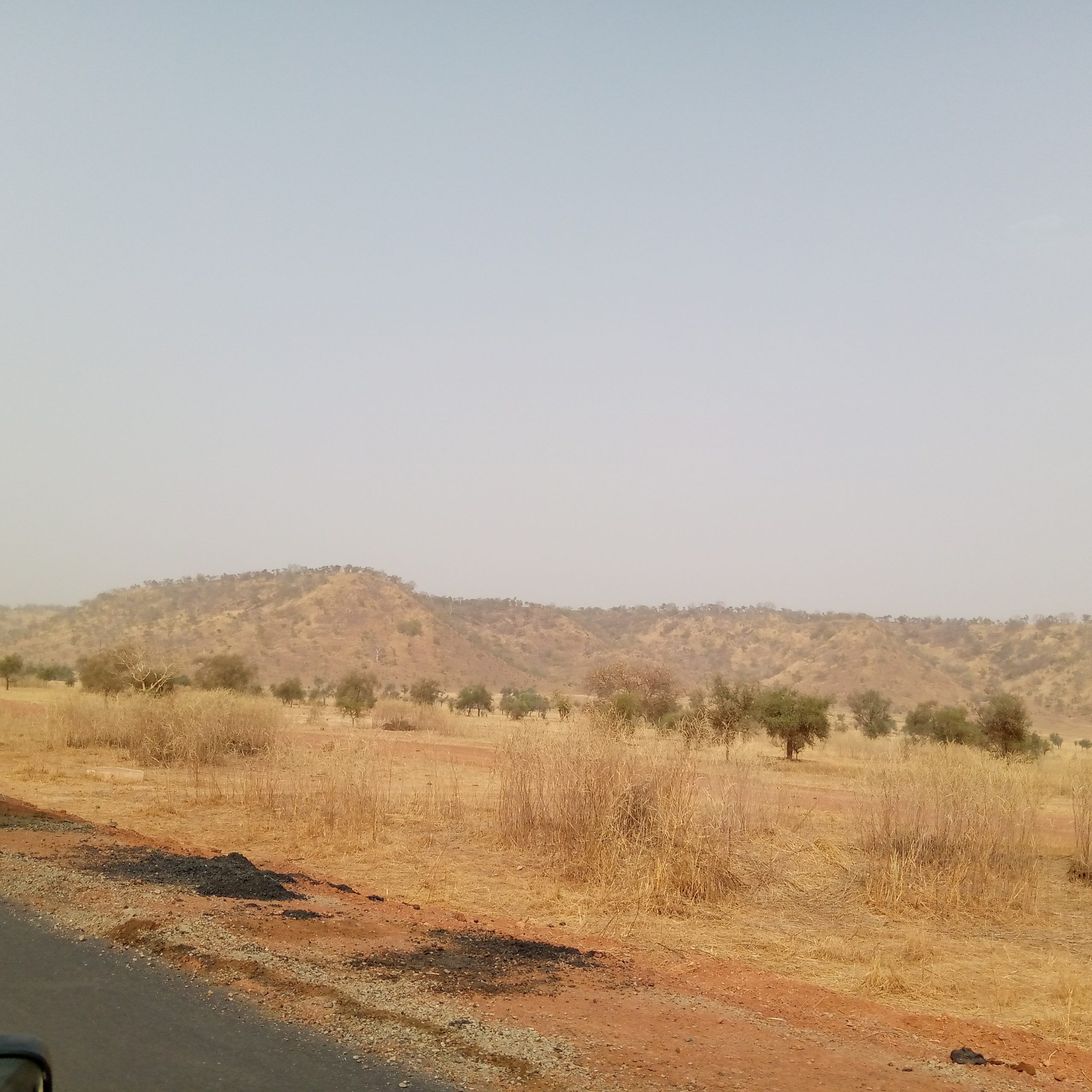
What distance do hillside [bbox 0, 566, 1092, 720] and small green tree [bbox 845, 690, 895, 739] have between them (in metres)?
29.7

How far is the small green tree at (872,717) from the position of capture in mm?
42031

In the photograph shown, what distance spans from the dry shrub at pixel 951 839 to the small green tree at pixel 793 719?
1924cm

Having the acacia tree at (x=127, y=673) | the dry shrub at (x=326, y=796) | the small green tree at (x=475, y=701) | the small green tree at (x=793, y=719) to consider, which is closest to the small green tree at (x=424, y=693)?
the small green tree at (x=475, y=701)

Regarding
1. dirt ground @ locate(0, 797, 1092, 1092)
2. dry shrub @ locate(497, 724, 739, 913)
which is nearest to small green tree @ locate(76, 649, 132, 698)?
dry shrub @ locate(497, 724, 739, 913)

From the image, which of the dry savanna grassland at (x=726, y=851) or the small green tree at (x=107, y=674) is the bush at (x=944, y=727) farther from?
the small green tree at (x=107, y=674)

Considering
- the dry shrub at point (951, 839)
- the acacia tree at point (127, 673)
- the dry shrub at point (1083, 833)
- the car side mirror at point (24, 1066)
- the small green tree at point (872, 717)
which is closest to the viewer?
the car side mirror at point (24, 1066)

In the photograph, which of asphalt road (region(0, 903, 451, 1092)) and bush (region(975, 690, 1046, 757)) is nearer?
asphalt road (region(0, 903, 451, 1092))

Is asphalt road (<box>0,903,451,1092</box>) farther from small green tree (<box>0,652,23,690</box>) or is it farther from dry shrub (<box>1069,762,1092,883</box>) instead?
small green tree (<box>0,652,23,690</box>)

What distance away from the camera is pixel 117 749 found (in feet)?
83.9

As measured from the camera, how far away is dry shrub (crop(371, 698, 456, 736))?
132 ft

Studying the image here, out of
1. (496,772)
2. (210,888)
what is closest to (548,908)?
(210,888)

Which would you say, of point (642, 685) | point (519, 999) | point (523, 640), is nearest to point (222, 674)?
point (642, 685)

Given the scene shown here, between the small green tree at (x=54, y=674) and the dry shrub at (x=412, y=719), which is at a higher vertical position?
the small green tree at (x=54, y=674)

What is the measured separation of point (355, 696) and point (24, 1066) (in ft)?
147
